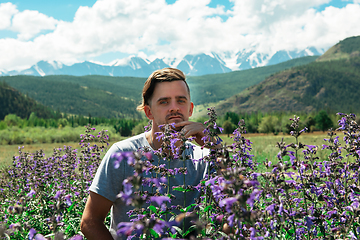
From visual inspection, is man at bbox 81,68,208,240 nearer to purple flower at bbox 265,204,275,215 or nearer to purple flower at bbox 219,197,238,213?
purple flower at bbox 265,204,275,215

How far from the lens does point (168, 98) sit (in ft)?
14.1

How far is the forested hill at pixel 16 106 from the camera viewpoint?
158 m

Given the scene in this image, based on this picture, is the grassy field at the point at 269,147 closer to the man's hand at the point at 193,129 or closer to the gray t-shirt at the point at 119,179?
the man's hand at the point at 193,129

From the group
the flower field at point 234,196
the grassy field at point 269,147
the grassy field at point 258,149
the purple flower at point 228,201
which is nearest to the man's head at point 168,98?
the flower field at point 234,196

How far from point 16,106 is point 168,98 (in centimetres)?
18768

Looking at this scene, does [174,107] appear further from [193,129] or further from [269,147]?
[269,147]

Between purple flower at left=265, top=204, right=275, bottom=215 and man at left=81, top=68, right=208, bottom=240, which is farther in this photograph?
man at left=81, top=68, right=208, bottom=240

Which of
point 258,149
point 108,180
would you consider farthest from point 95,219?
point 258,149

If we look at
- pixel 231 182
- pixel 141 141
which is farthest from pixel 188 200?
pixel 231 182

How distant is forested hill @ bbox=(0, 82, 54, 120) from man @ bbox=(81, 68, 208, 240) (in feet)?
568

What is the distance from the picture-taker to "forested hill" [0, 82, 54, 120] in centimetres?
15825

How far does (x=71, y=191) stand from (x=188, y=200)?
4.79 meters

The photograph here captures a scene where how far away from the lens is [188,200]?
13.6 feet

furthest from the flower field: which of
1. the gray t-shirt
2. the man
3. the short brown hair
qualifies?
the short brown hair
